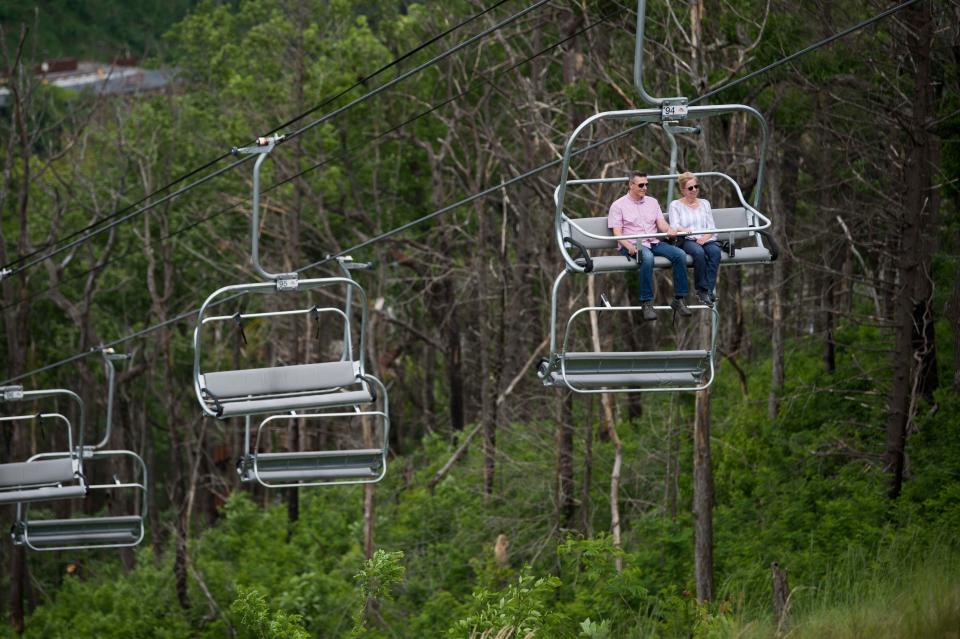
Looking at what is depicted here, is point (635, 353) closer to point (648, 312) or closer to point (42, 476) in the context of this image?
point (648, 312)

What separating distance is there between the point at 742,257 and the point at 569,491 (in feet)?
41.2

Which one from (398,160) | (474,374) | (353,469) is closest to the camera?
(353,469)

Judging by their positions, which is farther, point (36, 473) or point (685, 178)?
point (36, 473)

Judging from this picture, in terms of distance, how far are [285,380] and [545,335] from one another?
16.3 meters

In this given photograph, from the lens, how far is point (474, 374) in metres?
37.7


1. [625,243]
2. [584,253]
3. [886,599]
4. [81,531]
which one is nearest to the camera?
[584,253]

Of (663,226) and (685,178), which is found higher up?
(685,178)

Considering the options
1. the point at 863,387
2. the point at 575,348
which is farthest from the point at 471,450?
the point at 863,387

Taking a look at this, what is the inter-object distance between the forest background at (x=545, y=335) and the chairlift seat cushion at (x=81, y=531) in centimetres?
156

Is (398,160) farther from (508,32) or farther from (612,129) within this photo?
(612,129)

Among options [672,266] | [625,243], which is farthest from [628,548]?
[625,243]

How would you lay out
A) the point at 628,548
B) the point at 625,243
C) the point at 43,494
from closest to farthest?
1. the point at 625,243
2. the point at 43,494
3. the point at 628,548

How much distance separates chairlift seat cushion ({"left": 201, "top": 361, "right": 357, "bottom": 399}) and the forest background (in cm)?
232

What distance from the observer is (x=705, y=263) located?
36.2 feet
